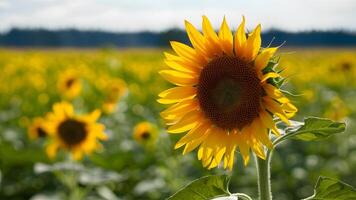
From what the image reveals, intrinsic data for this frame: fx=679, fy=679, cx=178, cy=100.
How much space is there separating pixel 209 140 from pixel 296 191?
171 inches

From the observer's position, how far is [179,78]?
1.79m

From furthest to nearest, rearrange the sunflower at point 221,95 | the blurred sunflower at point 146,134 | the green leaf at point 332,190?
1. the blurred sunflower at point 146,134
2. the sunflower at point 221,95
3. the green leaf at point 332,190

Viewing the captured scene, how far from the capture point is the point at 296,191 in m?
5.96

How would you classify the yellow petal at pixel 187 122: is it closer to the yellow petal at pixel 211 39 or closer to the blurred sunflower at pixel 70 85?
the yellow petal at pixel 211 39

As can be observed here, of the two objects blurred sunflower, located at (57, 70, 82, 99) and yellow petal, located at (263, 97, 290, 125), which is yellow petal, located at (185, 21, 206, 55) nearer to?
yellow petal, located at (263, 97, 290, 125)

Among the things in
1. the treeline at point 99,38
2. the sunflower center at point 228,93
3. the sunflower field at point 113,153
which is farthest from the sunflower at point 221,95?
the treeline at point 99,38

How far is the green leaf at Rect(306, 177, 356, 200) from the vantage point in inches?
61.2

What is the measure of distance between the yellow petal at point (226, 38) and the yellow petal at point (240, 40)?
18 millimetres

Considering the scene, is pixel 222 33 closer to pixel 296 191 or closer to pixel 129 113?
pixel 296 191

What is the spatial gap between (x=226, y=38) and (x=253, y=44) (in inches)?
3.6

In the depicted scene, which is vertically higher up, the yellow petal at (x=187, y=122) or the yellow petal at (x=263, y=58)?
the yellow petal at (x=263, y=58)

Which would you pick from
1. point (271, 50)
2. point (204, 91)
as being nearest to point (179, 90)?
point (204, 91)

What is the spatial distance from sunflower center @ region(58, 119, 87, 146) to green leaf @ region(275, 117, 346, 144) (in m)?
2.94

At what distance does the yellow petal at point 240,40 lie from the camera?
1.67 metres
